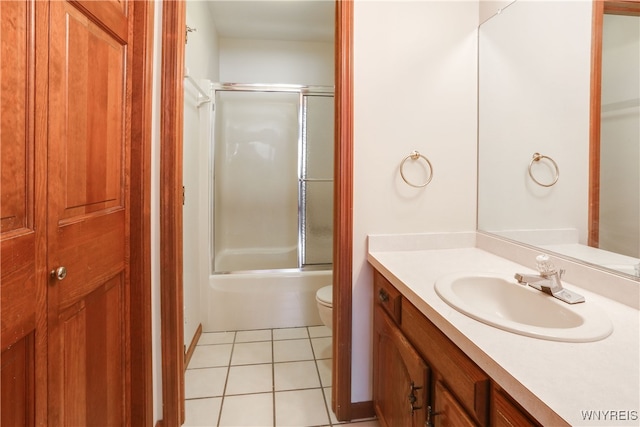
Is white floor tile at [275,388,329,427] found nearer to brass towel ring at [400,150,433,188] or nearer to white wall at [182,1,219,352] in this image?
white wall at [182,1,219,352]

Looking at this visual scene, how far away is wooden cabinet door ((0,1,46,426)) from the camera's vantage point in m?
0.65

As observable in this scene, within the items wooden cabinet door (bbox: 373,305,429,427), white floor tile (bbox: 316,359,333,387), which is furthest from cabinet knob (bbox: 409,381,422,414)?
white floor tile (bbox: 316,359,333,387)

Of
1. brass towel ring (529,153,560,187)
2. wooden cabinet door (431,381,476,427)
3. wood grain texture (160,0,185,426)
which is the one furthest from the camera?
wood grain texture (160,0,185,426)

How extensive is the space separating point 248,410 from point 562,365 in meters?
1.46

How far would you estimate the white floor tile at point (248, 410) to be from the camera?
1508mm

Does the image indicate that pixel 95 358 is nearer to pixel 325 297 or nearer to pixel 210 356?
pixel 210 356

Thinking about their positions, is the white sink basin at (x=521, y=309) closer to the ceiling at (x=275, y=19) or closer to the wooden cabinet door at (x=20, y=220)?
the wooden cabinet door at (x=20, y=220)

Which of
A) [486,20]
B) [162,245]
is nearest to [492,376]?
[162,245]

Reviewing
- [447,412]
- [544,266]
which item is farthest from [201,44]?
[447,412]

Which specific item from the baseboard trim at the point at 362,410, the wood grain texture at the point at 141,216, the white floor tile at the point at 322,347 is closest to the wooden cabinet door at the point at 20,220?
the wood grain texture at the point at 141,216

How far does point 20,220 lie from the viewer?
708 mm

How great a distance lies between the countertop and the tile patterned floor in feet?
3.32

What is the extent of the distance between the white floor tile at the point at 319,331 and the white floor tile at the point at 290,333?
4cm

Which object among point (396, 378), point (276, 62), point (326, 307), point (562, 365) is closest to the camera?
point (562, 365)
